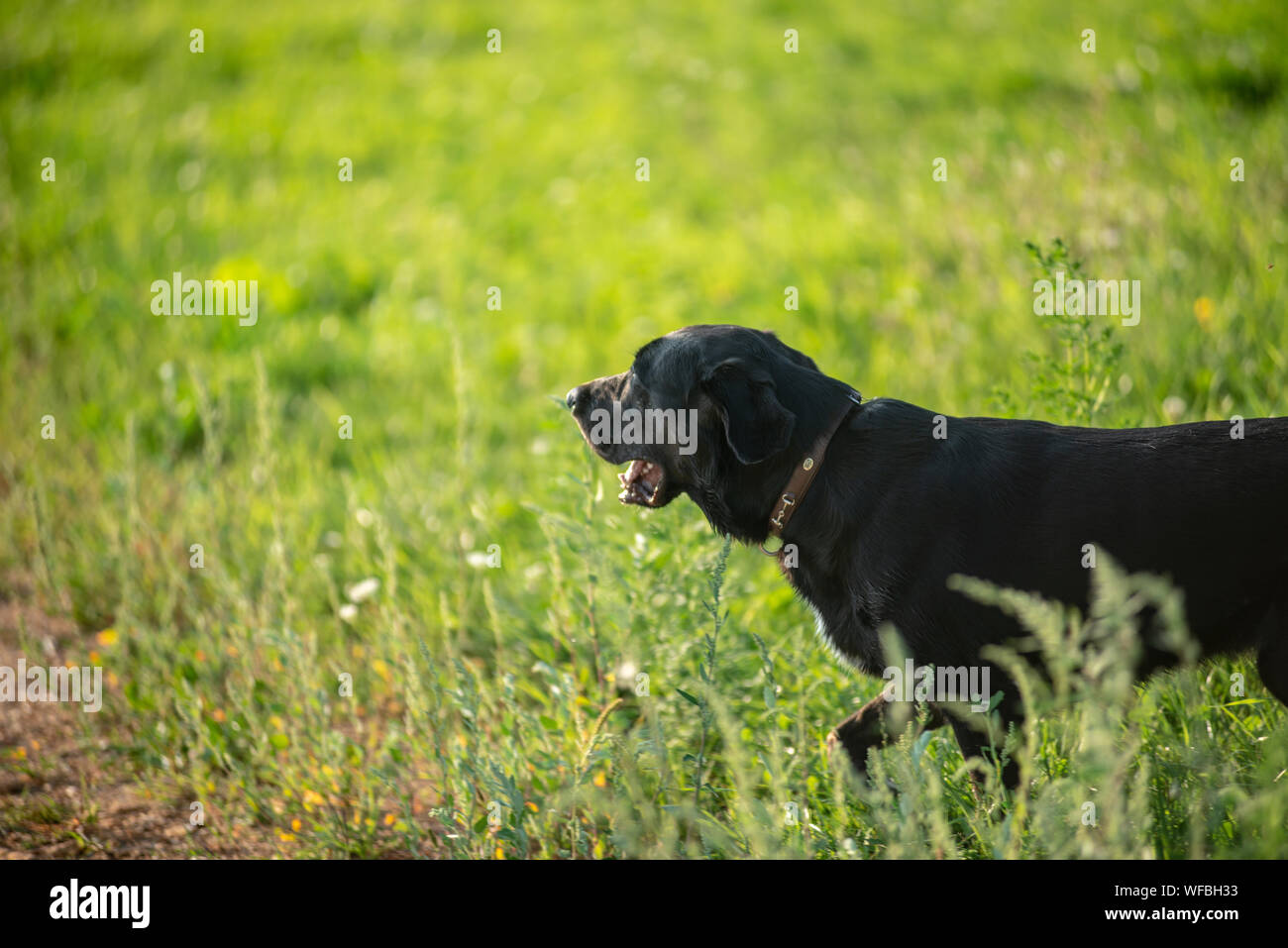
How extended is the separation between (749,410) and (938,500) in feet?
1.87

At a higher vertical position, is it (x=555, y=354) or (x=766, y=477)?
(x=555, y=354)

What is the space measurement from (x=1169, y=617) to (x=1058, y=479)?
92 cm

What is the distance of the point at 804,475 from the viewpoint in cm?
296

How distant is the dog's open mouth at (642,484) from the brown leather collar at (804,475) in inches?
16.2

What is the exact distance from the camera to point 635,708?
3691mm

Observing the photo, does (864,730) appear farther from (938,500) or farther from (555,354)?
(555,354)

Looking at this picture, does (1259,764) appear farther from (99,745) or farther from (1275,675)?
(99,745)

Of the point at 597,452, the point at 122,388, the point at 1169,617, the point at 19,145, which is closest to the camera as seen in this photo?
the point at 1169,617

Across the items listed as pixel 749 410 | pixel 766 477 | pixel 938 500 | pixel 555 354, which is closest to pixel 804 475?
pixel 766 477

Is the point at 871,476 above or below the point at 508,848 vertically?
above

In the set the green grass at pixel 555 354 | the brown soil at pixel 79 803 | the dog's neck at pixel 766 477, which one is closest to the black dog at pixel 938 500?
the dog's neck at pixel 766 477

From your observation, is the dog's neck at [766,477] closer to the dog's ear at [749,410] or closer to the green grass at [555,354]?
the dog's ear at [749,410]

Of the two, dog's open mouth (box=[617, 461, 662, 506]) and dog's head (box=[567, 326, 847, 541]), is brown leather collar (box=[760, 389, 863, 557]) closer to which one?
dog's head (box=[567, 326, 847, 541])
